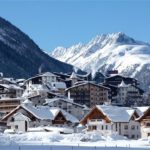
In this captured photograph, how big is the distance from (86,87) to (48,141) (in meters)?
114

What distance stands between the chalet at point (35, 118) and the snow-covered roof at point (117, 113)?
13.6m

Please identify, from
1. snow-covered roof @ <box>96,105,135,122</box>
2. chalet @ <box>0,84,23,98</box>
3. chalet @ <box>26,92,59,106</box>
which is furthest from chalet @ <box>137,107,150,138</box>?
chalet @ <box>0,84,23,98</box>

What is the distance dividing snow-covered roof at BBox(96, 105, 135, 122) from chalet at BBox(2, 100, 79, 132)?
534 inches

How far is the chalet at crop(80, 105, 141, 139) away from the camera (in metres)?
100

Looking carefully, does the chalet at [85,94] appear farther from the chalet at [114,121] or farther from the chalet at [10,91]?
the chalet at [114,121]

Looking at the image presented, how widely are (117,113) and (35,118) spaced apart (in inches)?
688

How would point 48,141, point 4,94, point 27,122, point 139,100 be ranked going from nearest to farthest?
1. point 48,141
2. point 27,122
3. point 4,94
4. point 139,100

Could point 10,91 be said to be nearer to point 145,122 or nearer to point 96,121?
point 96,121

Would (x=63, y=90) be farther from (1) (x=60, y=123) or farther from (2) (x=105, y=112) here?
(2) (x=105, y=112)

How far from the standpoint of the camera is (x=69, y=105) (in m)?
149

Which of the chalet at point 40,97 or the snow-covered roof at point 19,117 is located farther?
the chalet at point 40,97

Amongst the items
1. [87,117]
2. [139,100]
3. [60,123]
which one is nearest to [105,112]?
[87,117]

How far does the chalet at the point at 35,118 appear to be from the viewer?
10969cm

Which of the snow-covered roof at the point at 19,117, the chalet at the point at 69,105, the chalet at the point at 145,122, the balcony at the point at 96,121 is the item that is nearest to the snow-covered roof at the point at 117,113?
the balcony at the point at 96,121
